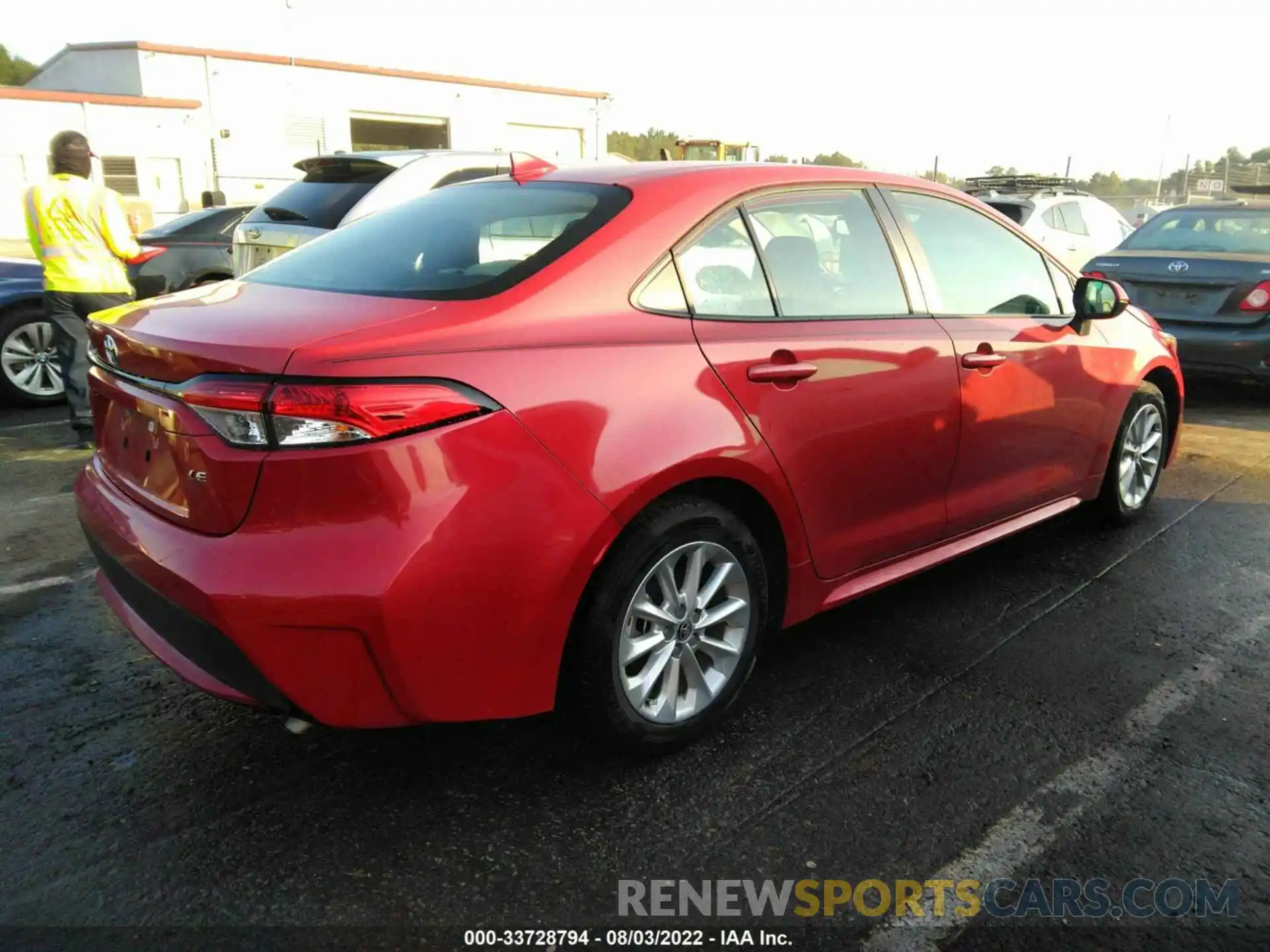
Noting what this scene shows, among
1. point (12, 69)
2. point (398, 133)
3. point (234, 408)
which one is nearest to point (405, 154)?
point (234, 408)

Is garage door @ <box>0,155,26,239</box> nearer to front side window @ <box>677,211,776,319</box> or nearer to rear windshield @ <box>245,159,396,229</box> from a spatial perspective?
rear windshield @ <box>245,159,396,229</box>

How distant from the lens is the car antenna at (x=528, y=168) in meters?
3.24

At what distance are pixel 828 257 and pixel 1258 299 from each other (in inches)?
214

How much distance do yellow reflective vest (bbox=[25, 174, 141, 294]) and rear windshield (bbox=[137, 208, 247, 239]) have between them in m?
2.75

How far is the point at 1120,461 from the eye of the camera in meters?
4.50

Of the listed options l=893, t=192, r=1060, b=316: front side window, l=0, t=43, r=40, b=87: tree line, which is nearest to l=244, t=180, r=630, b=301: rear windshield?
l=893, t=192, r=1060, b=316: front side window

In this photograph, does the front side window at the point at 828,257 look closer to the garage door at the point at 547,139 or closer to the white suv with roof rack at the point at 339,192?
the white suv with roof rack at the point at 339,192

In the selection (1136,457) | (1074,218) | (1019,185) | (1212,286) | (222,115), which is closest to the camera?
(1136,457)

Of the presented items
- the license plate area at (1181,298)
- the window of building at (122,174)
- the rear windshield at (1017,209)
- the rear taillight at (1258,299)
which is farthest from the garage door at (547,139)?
the rear taillight at (1258,299)

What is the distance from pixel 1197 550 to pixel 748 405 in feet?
9.56

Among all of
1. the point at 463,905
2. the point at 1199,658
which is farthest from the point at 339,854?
the point at 1199,658

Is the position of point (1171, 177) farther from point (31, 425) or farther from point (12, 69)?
point (12, 69)

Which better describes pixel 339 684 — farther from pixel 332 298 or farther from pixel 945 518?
pixel 945 518

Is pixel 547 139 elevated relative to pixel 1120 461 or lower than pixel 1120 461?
elevated
